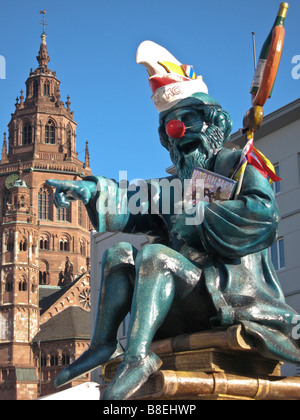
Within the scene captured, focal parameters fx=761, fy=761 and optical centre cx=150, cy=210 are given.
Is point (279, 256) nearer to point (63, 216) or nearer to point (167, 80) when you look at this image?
point (167, 80)

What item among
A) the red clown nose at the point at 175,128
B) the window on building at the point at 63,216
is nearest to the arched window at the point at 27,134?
the window on building at the point at 63,216

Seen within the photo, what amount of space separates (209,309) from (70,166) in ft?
277

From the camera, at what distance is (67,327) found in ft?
236

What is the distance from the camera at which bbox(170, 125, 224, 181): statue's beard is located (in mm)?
4473

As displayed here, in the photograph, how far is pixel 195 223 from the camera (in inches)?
160

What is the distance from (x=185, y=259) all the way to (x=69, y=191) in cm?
85

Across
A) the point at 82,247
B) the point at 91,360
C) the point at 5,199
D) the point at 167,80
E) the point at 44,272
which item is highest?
the point at 5,199

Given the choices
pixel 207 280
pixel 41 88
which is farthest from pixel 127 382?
pixel 41 88

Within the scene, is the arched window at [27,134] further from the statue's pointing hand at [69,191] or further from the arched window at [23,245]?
the statue's pointing hand at [69,191]

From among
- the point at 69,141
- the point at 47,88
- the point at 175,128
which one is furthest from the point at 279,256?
the point at 47,88

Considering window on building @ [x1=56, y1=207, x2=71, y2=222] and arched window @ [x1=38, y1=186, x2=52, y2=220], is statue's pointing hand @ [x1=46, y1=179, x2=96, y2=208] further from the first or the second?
window on building @ [x1=56, y1=207, x2=71, y2=222]

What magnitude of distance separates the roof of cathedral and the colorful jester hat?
6608 cm

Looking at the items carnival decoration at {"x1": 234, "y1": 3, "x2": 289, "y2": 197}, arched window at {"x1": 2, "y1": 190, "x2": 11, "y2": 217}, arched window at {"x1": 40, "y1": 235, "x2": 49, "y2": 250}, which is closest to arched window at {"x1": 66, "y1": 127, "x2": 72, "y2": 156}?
arched window at {"x1": 2, "y1": 190, "x2": 11, "y2": 217}

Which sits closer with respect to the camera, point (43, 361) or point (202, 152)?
point (202, 152)
